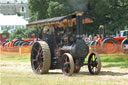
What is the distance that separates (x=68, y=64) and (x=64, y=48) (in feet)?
2.81

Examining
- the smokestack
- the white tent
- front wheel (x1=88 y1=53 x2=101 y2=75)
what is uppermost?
the white tent

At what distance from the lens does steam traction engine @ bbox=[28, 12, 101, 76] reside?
12.1 meters

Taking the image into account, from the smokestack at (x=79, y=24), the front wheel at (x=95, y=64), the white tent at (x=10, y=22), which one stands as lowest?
the front wheel at (x=95, y=64)

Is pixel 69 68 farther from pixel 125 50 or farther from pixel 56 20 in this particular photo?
pixel 125 50

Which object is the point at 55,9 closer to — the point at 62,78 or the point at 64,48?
the point at 64,48

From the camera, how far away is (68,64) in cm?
1195

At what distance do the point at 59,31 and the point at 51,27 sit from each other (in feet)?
1.44

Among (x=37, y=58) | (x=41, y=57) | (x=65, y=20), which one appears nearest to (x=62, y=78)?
(x=41, y=57)

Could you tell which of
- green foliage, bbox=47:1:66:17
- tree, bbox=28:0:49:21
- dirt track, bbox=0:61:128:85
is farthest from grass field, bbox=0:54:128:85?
tree, bbox=28:0:49:21

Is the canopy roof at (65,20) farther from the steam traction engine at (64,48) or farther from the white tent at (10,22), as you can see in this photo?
the white tent at (10,22)

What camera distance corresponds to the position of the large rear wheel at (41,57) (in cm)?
1247

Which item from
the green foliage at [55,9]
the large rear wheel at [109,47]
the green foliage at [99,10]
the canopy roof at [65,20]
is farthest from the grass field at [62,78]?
the green foliage at [55,9]

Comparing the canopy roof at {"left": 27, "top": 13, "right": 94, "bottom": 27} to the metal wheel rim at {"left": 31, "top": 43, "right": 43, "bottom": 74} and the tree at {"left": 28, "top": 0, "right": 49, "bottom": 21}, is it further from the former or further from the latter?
the tree at {"left": 28, "top": 0, "right": 49, "bottom": 21}

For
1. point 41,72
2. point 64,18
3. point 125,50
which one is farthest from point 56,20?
point 125,50
